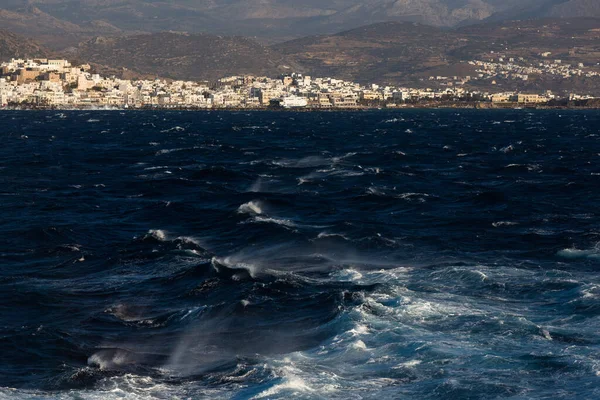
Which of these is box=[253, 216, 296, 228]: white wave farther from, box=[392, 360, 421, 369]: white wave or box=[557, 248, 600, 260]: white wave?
box=[392, 360, 421, 369]: white wave

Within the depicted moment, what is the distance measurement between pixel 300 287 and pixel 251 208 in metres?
19.7

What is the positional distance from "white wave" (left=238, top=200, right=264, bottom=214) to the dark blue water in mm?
309

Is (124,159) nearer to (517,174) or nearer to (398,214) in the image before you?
(517,174)

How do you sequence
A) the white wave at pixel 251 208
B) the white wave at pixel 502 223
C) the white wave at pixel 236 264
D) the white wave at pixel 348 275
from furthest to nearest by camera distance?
the white wave at pixel 251 208 < the white wave at pixel 502 223 < the white wave at pixel 236 264 < the white wave at pixel 348 275

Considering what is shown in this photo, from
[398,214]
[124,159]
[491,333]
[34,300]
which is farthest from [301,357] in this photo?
[124,159]

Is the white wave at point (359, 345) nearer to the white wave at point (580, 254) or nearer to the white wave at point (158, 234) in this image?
the white wave at point (580, 254)

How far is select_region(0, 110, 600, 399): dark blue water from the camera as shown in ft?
81.5

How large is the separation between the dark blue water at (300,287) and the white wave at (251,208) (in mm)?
309

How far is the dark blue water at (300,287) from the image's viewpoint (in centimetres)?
2483

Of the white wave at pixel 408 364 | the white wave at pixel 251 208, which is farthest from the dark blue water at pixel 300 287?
the white wave at pixel 251 208

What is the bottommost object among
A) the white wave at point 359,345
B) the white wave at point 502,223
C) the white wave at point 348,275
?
the white wave at point 502,223

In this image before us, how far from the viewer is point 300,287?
33.9m

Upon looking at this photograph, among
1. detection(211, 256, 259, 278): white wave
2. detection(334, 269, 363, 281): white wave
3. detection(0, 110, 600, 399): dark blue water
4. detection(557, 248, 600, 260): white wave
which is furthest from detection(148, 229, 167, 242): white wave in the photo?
detection(557, 248, 600, 260): white wave

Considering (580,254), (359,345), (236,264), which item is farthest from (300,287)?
(580,254)
